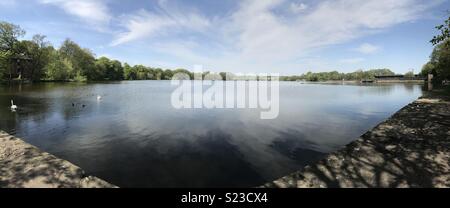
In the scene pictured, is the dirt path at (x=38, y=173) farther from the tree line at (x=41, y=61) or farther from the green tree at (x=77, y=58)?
the green tree at (x=77, y=58)

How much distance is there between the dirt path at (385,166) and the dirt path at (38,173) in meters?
6.35

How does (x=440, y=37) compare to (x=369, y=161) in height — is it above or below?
above

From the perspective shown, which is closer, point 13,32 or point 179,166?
point 179,166

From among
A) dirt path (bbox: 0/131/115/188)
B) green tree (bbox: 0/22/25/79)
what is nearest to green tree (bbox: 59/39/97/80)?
green tree (bbox: 0/22/25/79)

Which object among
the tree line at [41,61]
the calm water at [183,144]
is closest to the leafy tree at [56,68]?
the tree line at [41,61]

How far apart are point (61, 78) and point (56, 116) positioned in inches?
3701

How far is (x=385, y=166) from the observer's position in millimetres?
7863

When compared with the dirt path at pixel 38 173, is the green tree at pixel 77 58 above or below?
above

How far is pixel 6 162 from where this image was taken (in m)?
8.27

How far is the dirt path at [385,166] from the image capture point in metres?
6.79
